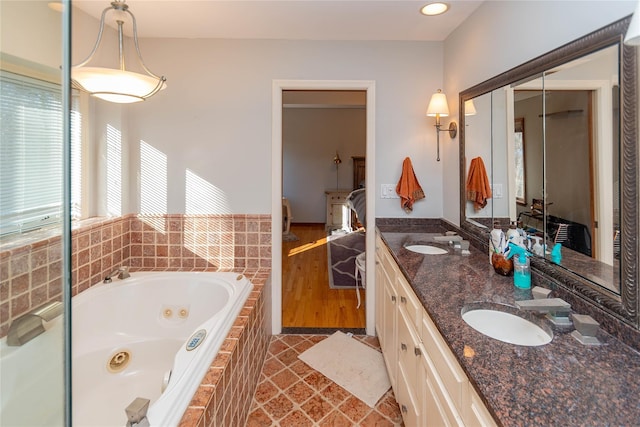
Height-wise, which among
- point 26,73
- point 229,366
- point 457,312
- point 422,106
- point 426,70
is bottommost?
point 229,366

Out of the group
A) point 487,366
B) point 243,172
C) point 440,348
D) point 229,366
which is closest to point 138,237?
point 243,172

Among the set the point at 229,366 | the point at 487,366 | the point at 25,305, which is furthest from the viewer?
the point at 229,366

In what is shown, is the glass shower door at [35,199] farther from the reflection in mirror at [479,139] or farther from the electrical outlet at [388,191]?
the electrical outlet at [388,191]

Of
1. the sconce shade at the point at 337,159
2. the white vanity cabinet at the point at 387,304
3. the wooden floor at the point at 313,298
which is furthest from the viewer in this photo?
the sconce shade at the point at 337,159

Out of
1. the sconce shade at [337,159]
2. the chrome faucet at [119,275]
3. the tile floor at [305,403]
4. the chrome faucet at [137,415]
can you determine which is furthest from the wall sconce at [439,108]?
the sconce shade at [337,159]

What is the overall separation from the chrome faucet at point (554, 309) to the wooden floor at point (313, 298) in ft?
6.25

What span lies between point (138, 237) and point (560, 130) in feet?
9.30

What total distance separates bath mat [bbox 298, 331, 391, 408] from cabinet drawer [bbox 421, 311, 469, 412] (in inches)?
37.2

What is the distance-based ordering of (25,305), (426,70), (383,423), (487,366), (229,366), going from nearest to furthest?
(487,366), (25,305), (229,366), (383,423), (426,70)

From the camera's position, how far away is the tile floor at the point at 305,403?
5.83 ft

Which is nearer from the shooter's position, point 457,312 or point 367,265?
point 457,312

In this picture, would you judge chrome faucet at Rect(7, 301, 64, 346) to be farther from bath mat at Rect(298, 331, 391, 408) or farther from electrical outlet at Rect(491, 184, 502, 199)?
electrical outlet at Rect(491, 184, 502, 199)

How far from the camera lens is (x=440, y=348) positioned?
1085 millimetres

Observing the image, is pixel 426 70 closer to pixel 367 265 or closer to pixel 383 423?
pixel 367 265
